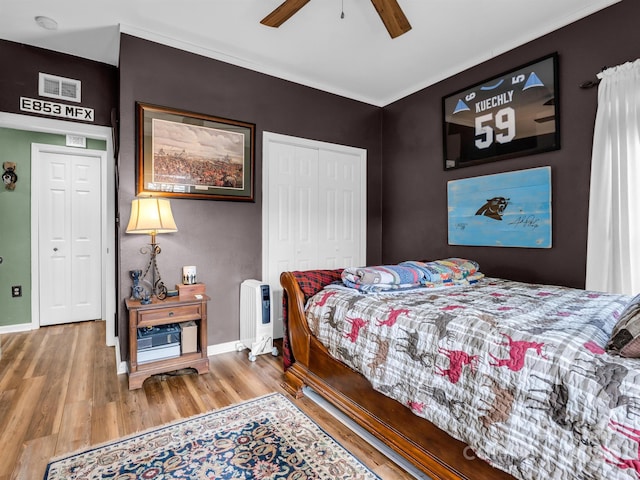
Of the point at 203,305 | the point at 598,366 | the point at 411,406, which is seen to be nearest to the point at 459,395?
the point at 411,406

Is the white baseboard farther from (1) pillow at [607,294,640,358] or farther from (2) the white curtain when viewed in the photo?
(2) the white curtain

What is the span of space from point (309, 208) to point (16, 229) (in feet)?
10.7

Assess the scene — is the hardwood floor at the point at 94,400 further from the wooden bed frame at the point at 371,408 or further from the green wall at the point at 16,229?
the green wall at the point at 16,229

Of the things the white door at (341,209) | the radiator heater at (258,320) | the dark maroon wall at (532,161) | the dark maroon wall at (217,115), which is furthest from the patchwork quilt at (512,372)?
the white door at (341,209)

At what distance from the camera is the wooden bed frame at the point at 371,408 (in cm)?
137

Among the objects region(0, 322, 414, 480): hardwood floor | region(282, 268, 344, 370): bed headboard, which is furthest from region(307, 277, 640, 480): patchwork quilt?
region(0, 322, 414, 480): hardwood floor

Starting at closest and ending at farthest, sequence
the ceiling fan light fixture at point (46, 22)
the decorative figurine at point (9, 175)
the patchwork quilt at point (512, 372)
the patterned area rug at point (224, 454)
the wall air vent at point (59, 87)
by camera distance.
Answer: the patchwork quilt at point (512, 372)
the patterned area rug at point (224, 454)
the ceiling fan light fixture at point (46, 22)
the wall air vent at point (59, 87)
the decorative figurine at point (9, 175)

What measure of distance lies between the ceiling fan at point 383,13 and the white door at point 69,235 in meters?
3.03

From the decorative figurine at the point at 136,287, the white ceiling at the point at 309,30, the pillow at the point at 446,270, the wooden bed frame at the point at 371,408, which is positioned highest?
the white ceiling at the point at 309,30

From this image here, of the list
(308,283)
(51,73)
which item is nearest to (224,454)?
(308,283)

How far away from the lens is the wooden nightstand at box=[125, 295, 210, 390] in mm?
2475

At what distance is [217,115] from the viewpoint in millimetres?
3219

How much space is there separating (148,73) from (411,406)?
3.09 m

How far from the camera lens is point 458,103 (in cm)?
348
